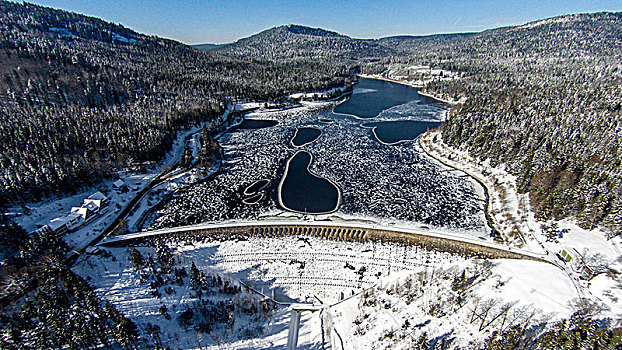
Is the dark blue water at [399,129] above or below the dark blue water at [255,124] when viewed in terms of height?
below

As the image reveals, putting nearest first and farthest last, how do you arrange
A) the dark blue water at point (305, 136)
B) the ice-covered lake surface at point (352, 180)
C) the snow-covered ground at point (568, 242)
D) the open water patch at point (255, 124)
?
the snow-covered ground at point (568, 242), the ice-covered lake surface at point (352, 180), the dark blue water at point (305, 136), the open water patch at point (255, 124)

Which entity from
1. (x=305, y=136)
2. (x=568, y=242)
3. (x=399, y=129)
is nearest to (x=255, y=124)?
(x=305, y=136)

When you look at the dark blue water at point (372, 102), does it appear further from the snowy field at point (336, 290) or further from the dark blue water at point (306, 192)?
the snowy field at point (336, 290)

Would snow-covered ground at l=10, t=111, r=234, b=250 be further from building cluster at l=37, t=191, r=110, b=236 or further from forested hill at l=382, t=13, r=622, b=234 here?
forested hill at l=382, t=13, r=622, b=234

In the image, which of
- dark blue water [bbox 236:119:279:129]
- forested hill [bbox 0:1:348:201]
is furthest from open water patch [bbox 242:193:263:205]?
dark blue water [bbox 236:119:279:129]

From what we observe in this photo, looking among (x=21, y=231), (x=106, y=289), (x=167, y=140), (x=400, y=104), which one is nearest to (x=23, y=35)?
(x=167, y=140)

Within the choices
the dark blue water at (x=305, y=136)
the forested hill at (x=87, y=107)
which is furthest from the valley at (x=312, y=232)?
the dark blue water at (x=305, y=136)

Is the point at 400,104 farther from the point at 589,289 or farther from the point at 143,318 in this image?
the point at 143,318
